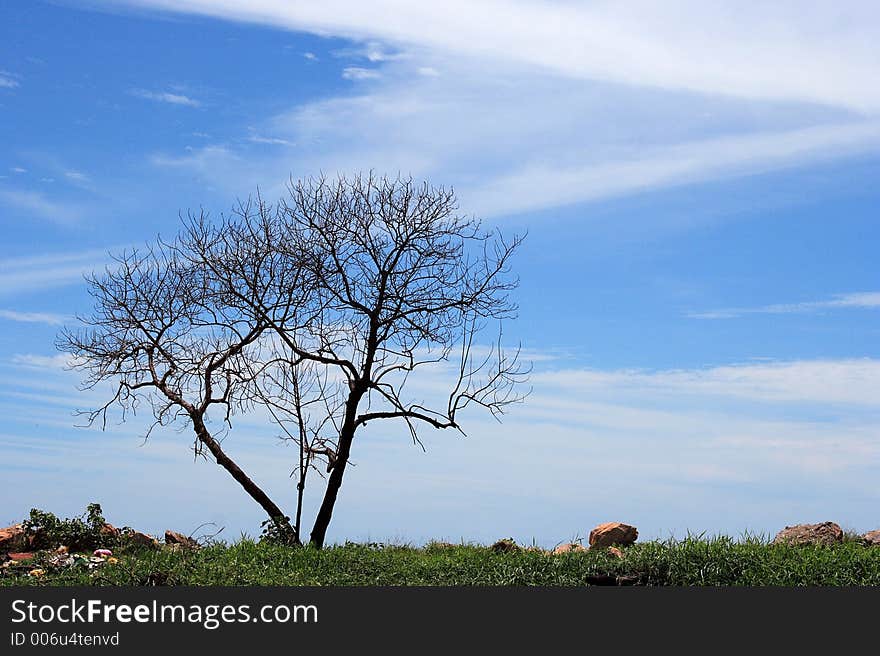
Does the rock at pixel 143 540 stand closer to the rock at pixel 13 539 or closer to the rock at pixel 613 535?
the rock at pixel 13 539

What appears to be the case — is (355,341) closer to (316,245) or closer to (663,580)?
(316,245)

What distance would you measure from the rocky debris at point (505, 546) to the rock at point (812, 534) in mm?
3223

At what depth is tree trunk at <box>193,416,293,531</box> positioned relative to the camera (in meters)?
13.5

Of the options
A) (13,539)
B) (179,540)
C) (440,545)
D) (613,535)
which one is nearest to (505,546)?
(613,535)

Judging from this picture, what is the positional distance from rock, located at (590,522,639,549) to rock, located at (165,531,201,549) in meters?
5.43

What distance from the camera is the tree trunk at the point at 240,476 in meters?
13.5

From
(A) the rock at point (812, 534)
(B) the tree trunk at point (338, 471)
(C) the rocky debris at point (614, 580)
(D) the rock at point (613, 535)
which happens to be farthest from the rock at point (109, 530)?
(A) the rock at point (812, 534)

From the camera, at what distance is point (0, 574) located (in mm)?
10602

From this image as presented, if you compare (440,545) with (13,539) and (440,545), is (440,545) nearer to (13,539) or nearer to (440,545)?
(440,545)

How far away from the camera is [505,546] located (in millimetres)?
11797

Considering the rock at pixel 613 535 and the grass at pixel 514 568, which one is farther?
the rock at pixel 613 535

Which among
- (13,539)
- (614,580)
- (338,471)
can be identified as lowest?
(614,580)

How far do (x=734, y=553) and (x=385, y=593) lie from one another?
3586 millimetres

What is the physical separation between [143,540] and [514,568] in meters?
5.87
